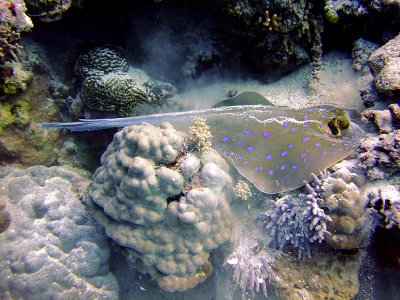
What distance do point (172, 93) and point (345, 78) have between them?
155 inches

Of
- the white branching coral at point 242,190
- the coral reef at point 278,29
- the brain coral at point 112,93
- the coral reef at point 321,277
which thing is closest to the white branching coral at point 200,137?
the white branching coral at point 242,190

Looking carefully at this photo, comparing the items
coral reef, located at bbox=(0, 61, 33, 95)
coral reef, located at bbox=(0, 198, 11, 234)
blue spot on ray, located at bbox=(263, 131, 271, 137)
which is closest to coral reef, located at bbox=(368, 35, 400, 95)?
blue spot on ray, located at bbox=(263, 131, 271, 137)

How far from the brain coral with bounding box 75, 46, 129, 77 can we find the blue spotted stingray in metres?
1.76

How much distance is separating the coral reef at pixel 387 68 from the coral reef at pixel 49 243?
572 cm

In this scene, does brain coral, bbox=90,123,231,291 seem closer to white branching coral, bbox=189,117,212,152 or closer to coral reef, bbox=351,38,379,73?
white branching coral, bbox=189,117,212,152

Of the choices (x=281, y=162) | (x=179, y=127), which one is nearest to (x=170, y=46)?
(x=179, y=127)

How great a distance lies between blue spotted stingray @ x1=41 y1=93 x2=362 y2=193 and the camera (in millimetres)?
4320

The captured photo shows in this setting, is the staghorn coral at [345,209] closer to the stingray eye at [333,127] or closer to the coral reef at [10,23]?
the stingray eye at [333,127]

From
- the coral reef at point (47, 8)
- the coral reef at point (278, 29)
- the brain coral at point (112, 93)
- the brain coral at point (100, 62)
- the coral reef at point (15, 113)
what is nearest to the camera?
the coral reef at point (47, 8)

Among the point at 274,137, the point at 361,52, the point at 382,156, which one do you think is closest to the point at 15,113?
the point at 274,137

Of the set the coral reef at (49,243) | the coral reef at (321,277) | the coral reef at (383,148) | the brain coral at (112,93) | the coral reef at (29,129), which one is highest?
the brain coral at (112,93)

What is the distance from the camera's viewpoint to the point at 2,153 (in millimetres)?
5219

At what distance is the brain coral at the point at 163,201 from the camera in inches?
152

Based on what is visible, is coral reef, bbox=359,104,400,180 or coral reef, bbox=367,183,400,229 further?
coral reef, bbox=359,104,400,180
